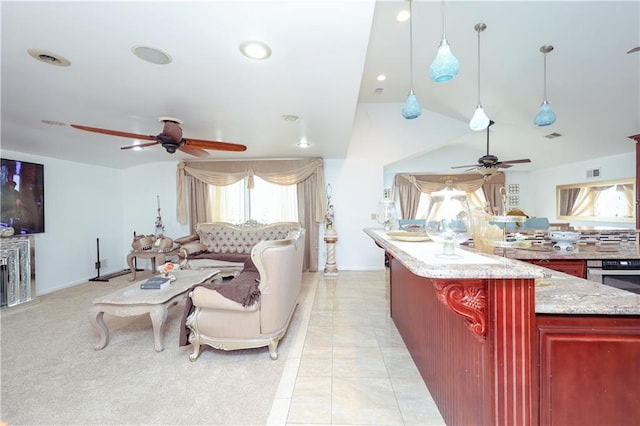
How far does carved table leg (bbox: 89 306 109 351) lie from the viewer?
239 cm

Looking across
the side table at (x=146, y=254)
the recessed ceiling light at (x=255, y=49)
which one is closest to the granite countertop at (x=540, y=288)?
the recessed ceiling light at (x=255, y=49)

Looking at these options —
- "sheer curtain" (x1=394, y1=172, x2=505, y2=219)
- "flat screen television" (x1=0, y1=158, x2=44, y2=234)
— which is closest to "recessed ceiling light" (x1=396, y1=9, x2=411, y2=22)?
"sheer curtain" (x1=394, y1=172, x2=505, y2=219)

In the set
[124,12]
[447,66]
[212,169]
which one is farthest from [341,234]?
[124,12]

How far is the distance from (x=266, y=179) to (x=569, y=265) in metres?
4.66

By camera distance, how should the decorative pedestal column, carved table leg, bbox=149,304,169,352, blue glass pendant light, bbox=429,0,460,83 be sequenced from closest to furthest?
blue glass pendant light, bbox=429,0,460,83 < carved table leg, bbox=149,304,169,352 < the decorative pedestal column

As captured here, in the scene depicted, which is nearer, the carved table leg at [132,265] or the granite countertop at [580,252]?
the granite countertop at [580,252]

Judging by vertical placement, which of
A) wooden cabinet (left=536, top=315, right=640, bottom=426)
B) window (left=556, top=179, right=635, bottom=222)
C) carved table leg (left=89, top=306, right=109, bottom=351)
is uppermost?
window (left=556, top=179, right=635, bottom=222)

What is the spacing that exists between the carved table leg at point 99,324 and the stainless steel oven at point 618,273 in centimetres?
432

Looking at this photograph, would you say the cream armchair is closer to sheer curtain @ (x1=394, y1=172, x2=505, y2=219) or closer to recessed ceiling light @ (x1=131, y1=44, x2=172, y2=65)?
recessed ceiling light @ (x1=131, y1=44, x2=172, y2=65)

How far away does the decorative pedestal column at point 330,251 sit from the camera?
16.2ft

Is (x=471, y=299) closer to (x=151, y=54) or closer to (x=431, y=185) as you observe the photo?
(x=151, y=54)

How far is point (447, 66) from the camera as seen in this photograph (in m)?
1.66

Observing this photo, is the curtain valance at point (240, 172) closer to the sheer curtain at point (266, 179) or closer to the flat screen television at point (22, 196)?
the sheer curtain at point (266, 179)

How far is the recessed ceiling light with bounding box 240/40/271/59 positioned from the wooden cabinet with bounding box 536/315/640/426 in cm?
202
